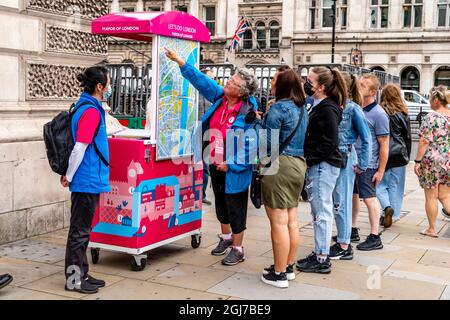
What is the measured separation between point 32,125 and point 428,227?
17.8 feet

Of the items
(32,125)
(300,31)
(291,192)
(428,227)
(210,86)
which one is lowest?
(428,227)

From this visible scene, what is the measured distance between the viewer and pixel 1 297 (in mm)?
4863

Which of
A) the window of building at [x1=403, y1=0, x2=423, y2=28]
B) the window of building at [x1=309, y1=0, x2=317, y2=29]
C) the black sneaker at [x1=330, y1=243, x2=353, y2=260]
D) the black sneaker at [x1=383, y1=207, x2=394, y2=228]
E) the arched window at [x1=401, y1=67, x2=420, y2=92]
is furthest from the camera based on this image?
the window of building at [x1=309, y1=0, x2=317, y2=29]

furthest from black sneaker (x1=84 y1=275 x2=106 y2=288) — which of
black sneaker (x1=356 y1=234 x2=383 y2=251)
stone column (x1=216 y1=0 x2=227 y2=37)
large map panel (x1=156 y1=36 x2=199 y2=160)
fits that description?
stone column (x1=216 y1=0 x2=227 y2=37)

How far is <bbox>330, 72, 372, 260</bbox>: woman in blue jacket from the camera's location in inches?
250

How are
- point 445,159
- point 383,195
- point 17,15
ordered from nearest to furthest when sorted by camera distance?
point 17,15 → point 445,159 → point 383,195

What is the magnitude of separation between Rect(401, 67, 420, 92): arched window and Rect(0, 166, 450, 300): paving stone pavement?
122 feet

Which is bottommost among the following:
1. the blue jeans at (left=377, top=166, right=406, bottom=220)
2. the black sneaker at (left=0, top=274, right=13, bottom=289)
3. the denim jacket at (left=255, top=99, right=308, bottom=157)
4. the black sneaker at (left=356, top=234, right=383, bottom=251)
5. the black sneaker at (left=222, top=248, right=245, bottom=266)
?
the black sneaker at (left=356, top=234, right=383, bottom=251)

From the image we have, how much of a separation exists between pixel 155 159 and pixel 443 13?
40504 millimetres

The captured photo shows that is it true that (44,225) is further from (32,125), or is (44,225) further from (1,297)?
(1,297)

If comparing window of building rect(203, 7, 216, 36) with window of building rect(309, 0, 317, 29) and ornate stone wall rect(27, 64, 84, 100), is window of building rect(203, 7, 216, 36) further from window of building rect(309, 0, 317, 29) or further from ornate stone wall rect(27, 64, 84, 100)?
ornate stone wall rect(27, 64, 84, 100)

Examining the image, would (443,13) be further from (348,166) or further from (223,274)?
(223,274)
